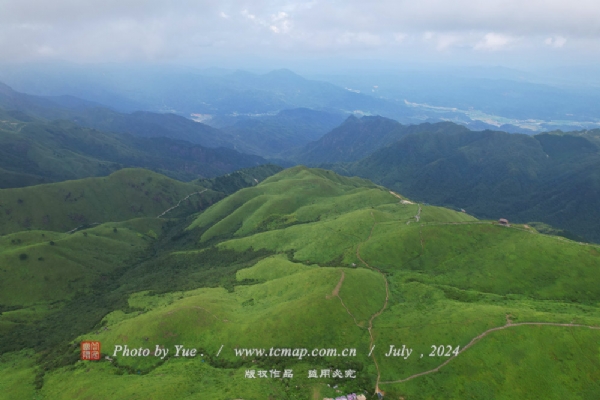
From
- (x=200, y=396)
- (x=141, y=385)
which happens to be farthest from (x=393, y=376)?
(x=141, y=385)

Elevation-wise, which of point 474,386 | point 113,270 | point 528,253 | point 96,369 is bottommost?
point 113,270

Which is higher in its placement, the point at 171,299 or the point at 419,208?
the point at 419,208

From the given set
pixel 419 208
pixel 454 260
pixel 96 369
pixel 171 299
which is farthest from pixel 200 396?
pixel 419 208

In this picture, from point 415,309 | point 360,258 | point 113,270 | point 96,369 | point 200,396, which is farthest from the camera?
point 113,270

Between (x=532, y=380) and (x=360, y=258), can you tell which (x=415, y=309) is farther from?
(x=360, y=258)

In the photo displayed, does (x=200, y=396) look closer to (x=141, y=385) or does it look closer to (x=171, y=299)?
(x=141, y=385)

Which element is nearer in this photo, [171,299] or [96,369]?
[96,369]

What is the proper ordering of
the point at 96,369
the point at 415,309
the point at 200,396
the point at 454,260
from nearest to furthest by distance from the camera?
the point at 200,396 < the point at 96,369 < the point at 415,309 < the point at 454,260
